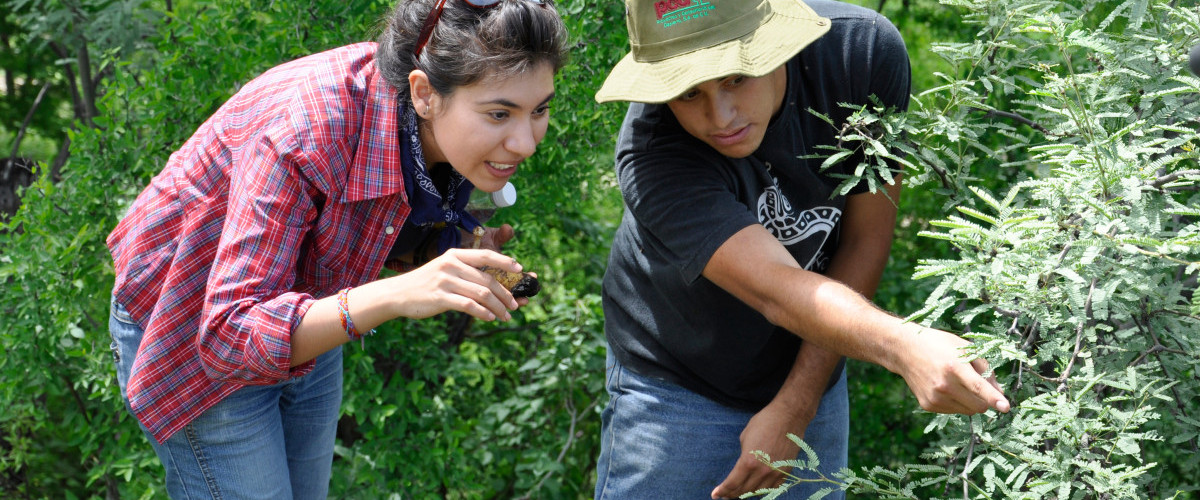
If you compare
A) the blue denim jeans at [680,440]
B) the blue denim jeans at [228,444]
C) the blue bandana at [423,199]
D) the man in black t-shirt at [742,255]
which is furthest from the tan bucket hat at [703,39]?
the blue denim jeans at [228,444]

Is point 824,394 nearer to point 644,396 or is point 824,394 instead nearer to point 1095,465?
point 644,396

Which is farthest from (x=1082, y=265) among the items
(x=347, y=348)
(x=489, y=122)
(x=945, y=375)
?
(x=347, y=348)

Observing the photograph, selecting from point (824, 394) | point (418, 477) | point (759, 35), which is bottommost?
point (418, 477)

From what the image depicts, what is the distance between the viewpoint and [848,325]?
1.86 m

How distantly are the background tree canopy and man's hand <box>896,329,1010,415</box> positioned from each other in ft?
0.16

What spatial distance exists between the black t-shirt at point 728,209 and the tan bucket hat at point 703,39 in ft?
0.43

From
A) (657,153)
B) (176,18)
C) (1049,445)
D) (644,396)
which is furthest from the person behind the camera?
(176,18)

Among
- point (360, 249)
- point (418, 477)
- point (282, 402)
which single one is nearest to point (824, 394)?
point (360, 249)

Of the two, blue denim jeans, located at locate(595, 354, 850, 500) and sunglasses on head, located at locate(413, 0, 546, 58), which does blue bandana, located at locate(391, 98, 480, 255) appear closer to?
sunglasses on head, located at locate(413, 0, 546, 58)

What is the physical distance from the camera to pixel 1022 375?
2037 mm

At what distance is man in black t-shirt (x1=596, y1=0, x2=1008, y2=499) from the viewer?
200cm

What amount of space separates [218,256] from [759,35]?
108 cm

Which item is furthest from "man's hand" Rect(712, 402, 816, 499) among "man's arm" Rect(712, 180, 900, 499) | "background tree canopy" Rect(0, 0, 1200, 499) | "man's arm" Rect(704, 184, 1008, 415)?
"man's arm" Rect(704, 184, 1008, 415)

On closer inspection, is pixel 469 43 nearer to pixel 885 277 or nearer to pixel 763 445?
pixel 763 445
